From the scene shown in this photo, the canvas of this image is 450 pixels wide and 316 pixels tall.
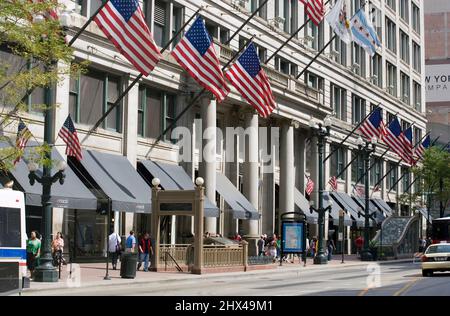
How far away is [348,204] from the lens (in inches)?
2520

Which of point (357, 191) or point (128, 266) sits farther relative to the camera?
point (357, 191)

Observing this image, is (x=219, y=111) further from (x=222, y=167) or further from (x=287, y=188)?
(x=287, y=188)

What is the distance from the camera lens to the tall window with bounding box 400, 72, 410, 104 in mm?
84688

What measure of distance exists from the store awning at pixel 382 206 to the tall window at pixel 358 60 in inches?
489

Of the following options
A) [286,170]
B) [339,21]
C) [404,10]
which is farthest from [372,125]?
[404,10]

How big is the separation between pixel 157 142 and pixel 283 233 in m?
8.87

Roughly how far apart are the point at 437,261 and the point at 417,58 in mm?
62819

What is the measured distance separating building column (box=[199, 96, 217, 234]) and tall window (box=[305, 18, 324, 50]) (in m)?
18.1

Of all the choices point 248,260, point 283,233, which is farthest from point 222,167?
point 248,260

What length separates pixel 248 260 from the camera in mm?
37281

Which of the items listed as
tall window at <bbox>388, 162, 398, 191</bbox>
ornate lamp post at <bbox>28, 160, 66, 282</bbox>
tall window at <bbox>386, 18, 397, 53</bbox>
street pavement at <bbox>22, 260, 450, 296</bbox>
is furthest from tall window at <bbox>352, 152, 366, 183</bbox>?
ornate lamp post at <bbox>28, 160, 66, 282</bbox>

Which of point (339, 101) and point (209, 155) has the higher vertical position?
point (339, 101)

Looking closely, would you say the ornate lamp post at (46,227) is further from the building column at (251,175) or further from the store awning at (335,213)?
the store awning at (335,213)

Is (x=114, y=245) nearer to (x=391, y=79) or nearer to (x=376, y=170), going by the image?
(x=376, y=170)
